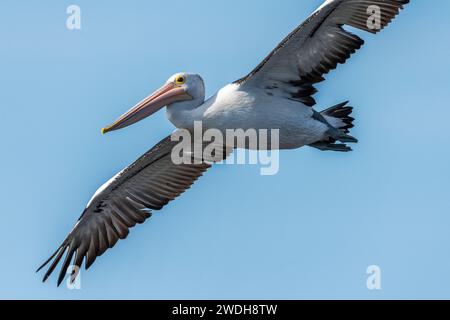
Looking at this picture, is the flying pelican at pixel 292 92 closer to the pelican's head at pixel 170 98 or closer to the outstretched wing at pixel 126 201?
the pelican's head at pixel 170 98

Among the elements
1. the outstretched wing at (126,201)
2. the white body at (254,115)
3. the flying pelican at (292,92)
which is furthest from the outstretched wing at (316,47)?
the outstretched wing at (126,201)

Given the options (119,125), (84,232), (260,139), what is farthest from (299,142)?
(84,232)

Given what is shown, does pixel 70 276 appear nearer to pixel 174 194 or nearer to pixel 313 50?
pixel 174 194

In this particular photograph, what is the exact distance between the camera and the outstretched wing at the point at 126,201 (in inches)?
530

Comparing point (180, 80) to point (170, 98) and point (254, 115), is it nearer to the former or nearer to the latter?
point (170, 98)

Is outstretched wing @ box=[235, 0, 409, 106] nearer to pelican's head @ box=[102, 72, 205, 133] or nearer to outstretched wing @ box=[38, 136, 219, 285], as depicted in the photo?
pelican's head @ box=[102, 72, 205, 133]

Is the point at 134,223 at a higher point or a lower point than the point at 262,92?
lower

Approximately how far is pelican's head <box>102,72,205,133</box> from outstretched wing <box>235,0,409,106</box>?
73cm

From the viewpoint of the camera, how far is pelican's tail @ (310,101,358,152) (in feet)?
40.1

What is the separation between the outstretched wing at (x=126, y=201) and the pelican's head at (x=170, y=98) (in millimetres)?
825

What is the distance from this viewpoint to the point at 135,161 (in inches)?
526

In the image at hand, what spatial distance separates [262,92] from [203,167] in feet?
7.18

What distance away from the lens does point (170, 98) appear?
12.3 meters

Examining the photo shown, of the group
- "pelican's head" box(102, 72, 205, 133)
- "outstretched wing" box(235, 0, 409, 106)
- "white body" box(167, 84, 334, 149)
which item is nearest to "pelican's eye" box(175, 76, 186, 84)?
"pelican's head" box(102, 72, 205, 133)
